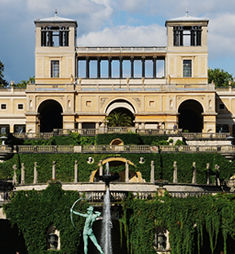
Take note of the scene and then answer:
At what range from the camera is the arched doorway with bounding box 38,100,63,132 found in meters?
66.9

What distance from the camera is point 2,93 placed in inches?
2790

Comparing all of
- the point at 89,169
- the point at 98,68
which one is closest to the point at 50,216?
the point at 89,169

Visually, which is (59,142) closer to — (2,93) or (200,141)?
(200,141)

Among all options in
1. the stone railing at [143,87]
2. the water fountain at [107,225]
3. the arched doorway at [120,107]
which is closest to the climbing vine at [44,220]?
the water fountain at [107,225]

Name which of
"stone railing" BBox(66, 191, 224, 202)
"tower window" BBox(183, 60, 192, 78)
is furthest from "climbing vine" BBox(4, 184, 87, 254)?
"tower window" BBox(183, 60, 192, 78)

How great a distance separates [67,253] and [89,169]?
1494cm

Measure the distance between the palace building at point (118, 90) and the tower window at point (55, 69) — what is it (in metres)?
0.12

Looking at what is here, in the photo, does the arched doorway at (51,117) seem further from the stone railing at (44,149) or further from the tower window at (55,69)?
the stone railing at (44,149)

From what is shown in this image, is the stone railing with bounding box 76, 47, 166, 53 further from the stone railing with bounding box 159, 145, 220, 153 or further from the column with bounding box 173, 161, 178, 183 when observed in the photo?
the column with bounding box 173, 161, 178, 183

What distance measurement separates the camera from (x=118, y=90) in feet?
213

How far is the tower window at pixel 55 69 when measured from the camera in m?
68.6

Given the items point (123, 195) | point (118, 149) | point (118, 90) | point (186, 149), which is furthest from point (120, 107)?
point (123, 195)

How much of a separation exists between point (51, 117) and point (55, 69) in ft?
18.6

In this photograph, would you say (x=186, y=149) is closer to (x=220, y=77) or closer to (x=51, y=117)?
(x=51, y=117)
